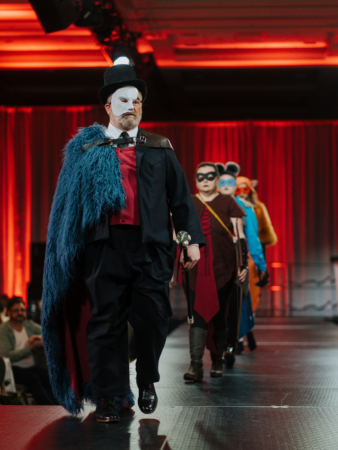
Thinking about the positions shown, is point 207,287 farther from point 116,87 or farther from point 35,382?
point 35,382

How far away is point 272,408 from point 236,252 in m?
1.41

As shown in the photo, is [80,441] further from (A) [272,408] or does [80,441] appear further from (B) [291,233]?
(B) [291,233]

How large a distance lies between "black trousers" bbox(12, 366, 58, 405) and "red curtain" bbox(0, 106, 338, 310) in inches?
236

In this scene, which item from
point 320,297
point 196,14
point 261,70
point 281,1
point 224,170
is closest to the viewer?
point 224,170

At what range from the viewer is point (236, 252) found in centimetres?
355

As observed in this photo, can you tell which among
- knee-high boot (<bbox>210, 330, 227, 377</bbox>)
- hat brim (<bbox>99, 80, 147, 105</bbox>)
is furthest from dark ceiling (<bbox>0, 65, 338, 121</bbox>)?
hat brim (<bbox>99, 80, 147, 105</bbox>)

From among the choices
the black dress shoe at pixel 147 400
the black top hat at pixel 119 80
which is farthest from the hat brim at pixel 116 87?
the black dress shoe at pixel 147 400

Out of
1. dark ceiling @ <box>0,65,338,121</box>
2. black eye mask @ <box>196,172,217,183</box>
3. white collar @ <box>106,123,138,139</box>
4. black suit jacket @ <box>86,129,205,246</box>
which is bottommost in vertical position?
black suit jacket @ <box>86,129,205,246</box>

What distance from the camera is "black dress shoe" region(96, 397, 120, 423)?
6.61ft

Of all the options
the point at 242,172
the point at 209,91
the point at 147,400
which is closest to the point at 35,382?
the point at 147,400

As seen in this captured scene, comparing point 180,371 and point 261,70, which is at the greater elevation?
point 261,70

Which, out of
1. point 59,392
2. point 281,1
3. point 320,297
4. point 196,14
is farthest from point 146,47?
point 59,392

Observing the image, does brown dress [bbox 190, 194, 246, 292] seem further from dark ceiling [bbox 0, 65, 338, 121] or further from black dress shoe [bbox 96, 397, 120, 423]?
dark ceiling [bbox 0, 65, 338, 121]

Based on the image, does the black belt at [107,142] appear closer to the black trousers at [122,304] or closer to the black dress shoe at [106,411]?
the black trousers at [122,304]
